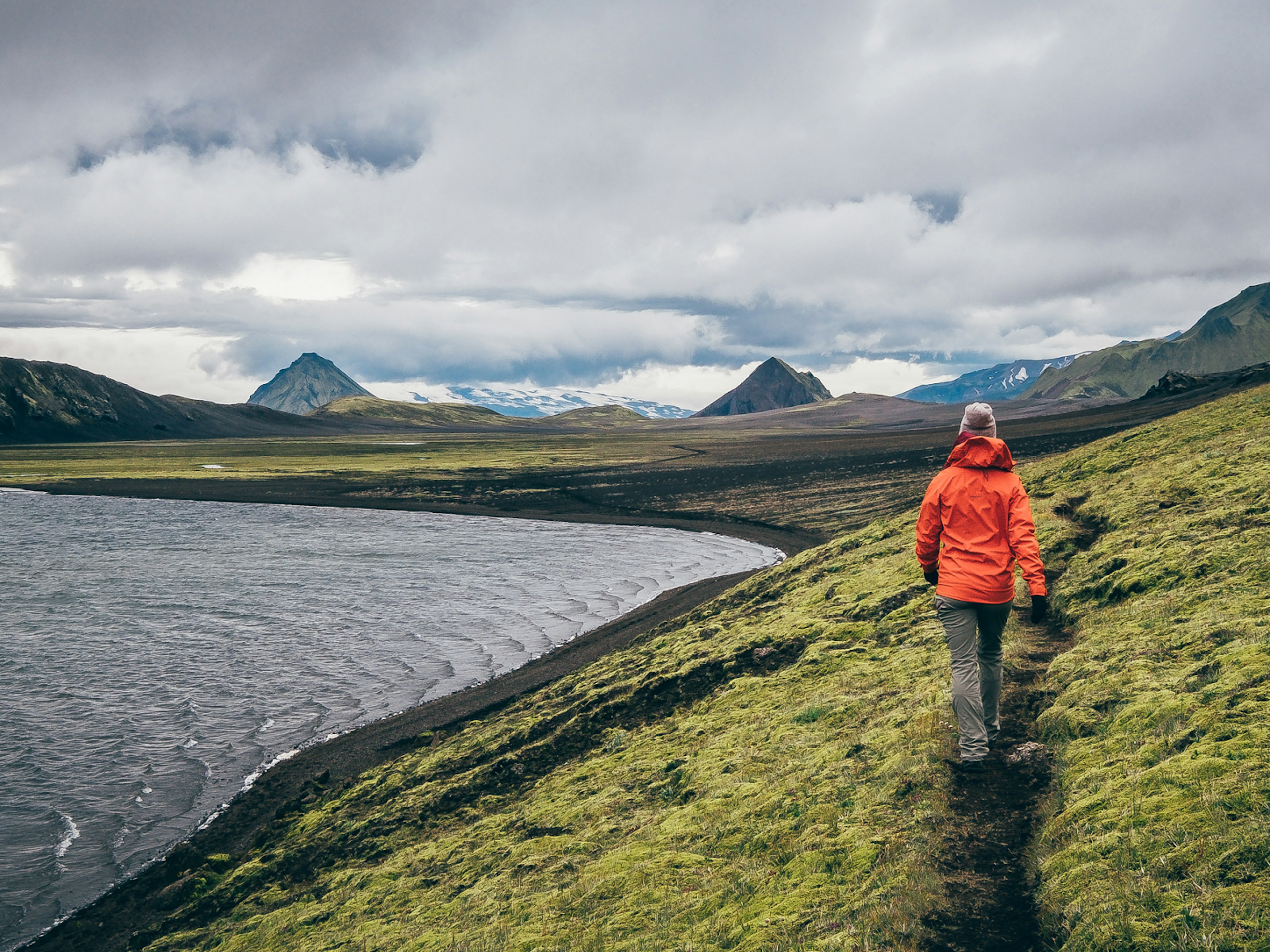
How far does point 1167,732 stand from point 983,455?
4589mm

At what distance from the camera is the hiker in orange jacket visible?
433 inches

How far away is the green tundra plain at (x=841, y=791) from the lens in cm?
870

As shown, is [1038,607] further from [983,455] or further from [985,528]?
[983,455]

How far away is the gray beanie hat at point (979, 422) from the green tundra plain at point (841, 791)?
4.78 metres

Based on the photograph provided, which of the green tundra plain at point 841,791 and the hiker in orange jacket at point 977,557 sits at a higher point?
the hiker in orange jacket at point 977,557

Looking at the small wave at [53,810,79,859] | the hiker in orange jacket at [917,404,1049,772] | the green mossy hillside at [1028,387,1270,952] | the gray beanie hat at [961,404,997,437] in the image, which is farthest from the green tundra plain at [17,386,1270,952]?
the gray beanie hat at [961,404,997,437]

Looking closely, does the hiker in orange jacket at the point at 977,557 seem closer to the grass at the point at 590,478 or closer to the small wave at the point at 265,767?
the small wave at the point at 265,767

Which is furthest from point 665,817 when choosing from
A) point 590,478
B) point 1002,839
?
point 590,478

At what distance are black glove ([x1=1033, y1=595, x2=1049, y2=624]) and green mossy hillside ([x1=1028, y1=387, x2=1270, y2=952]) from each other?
2124 mm

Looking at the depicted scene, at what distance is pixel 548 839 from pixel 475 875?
146 centimetres

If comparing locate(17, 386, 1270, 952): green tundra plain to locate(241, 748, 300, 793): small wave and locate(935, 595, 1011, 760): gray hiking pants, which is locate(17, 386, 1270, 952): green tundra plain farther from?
locate(241, 748, 300, 793): small wave

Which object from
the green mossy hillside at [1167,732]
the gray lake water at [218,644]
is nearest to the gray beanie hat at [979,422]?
the green mossy hillside at [1167,732]

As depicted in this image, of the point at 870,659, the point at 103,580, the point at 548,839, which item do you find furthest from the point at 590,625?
the point at 103,580

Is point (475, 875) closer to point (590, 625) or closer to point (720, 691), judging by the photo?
point (720, 691)
